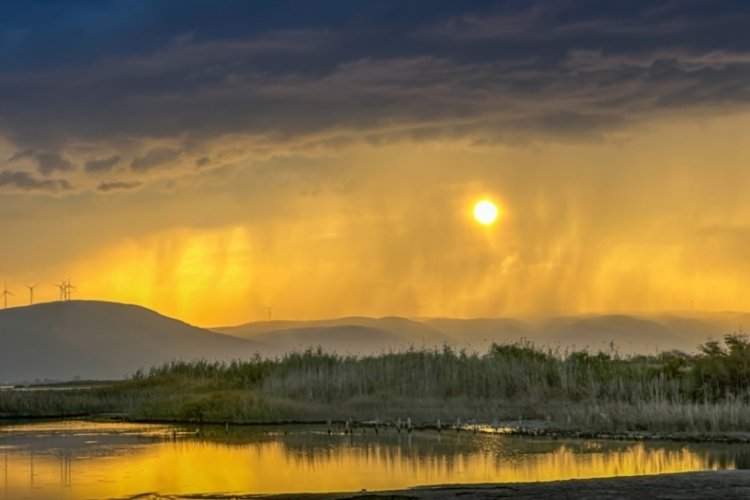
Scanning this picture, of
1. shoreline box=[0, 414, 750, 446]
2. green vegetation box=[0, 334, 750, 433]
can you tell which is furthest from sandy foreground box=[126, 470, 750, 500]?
green vegetation box=[0, 334, 750, 433]

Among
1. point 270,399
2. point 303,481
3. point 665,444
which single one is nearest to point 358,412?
point 270,399

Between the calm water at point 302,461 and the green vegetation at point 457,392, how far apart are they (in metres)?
3.94

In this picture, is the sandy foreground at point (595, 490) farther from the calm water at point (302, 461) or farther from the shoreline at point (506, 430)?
the shoreline at point (506, 430)

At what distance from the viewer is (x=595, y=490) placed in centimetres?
1861

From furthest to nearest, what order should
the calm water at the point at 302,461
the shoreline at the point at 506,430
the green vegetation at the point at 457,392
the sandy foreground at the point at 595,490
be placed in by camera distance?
the green vegetation at the point at 457,392
the shoreline at the point at 506,430
the calm water at the point at 302,461
the sandy foreground at the point at 595,490

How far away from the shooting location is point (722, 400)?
33.8 metres

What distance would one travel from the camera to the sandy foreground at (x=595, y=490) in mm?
18078

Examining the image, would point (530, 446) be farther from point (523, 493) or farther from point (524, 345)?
point (524, 345)

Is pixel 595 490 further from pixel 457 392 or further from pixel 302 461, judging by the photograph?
pixel 457 392

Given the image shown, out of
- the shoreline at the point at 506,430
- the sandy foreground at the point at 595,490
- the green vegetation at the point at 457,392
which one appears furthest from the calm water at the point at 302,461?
the green vegetation at the point at 457,392

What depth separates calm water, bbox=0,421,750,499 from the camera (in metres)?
21.6

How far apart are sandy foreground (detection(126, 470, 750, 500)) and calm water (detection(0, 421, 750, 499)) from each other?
1.72 metres

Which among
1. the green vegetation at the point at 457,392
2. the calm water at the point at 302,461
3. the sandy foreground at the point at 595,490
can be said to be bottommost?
the sandy foreground at the point at 595,490

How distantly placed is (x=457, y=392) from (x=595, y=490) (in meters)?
22.2
